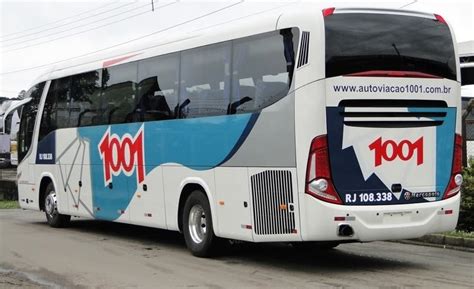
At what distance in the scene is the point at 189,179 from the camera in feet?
34.1

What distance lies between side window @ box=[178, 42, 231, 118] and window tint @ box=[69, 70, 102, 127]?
296 centimetres

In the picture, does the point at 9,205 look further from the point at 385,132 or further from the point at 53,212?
the point at 385,132


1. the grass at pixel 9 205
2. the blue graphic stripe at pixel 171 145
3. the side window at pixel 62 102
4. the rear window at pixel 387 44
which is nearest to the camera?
the rear window at pixel 387 44

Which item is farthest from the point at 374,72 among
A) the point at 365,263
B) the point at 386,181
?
the point at 365,263

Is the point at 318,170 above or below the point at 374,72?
below

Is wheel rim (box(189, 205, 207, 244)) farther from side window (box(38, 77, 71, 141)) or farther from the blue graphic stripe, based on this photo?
side window (box(38, 77, 71, 141))

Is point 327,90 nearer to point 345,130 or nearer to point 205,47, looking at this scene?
point 345,130

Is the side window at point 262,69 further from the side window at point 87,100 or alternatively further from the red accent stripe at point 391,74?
the side window at point 87,100

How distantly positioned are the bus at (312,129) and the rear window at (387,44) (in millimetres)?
17

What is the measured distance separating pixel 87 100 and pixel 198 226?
14.9 ft

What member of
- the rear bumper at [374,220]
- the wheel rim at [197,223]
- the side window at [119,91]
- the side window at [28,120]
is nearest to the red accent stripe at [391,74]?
the rear bumper at [374,220]

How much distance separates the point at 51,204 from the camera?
49.6ft

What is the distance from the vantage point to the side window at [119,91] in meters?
12.0

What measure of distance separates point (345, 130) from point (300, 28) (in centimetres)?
143
